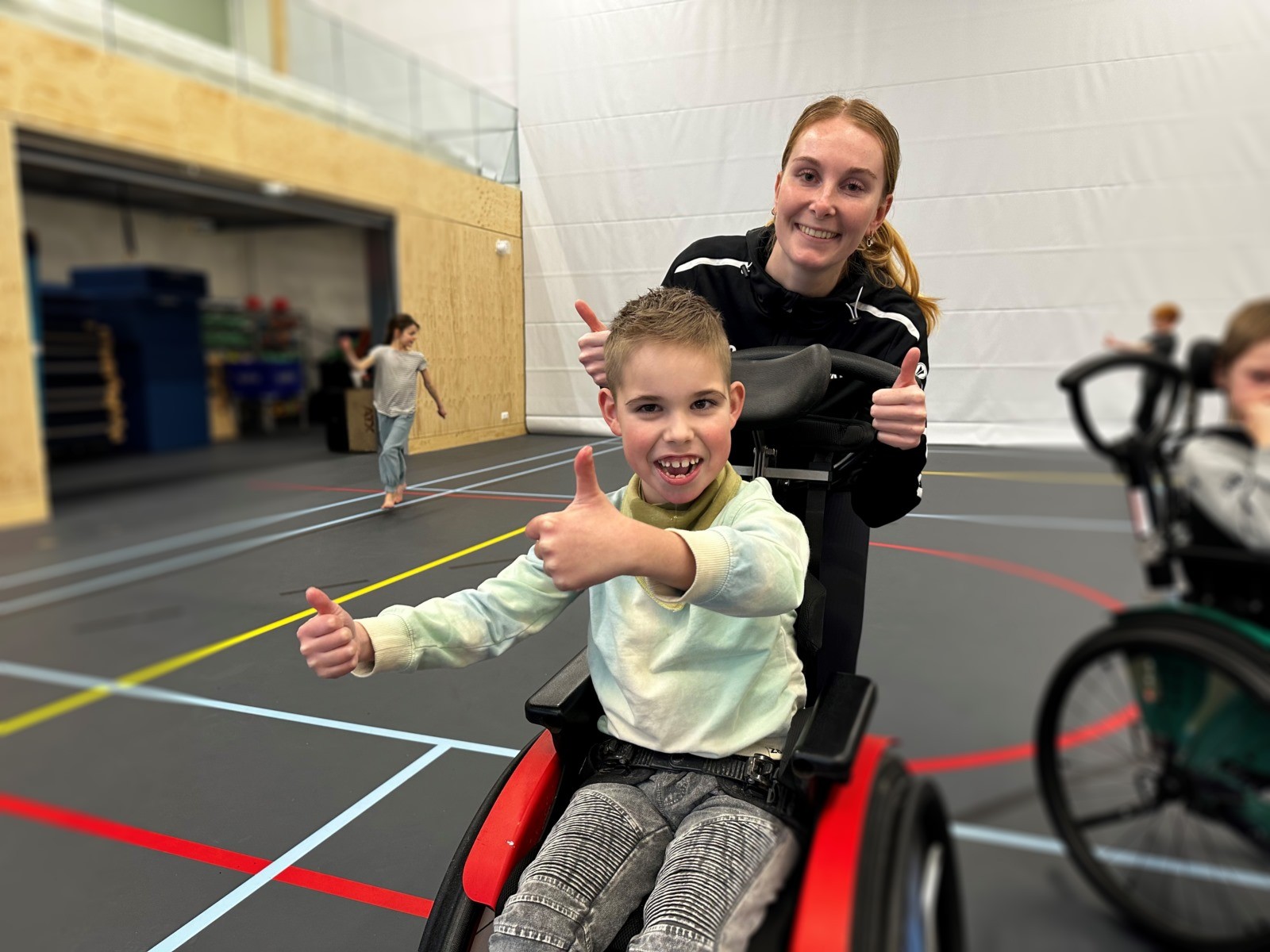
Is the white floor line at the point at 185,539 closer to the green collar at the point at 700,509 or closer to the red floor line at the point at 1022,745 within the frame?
the green collar at the point at 700,509

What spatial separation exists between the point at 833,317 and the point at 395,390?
0.69 m

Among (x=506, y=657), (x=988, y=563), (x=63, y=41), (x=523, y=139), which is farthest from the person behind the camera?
(x=506, y=657)

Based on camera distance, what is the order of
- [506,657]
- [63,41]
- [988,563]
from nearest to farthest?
[63,41], [988,563], [506,657]

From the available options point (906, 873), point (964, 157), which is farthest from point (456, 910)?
point (964, 157)

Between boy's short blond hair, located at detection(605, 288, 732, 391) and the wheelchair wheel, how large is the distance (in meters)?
0.52

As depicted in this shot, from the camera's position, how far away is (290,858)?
5.02ft

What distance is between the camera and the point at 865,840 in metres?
0.96

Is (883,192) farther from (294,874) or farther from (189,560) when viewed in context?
(294,874)

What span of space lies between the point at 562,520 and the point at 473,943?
68 centimetres

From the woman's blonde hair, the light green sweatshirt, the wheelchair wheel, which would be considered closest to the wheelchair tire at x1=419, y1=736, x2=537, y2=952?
the light green sweatshirt

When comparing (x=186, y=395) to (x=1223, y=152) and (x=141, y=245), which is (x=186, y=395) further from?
(x=1223, y=152)

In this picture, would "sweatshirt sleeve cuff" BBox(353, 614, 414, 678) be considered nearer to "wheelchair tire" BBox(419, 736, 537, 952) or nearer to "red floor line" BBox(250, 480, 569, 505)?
"wheelchair tire" BBox(419, 736, 537, 952)

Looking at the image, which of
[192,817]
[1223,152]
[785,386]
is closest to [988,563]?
[785,386]

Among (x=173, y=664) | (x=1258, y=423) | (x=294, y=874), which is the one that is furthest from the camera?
(x=294, y=874)
